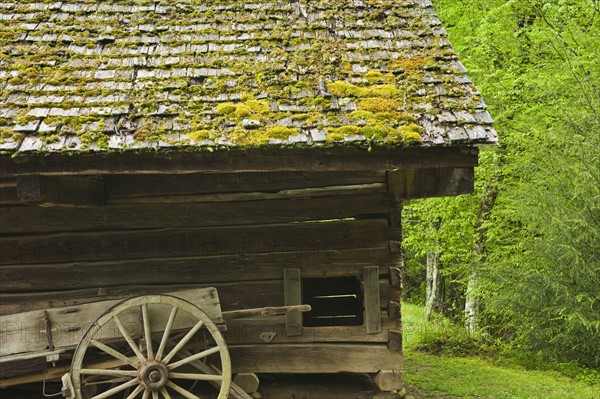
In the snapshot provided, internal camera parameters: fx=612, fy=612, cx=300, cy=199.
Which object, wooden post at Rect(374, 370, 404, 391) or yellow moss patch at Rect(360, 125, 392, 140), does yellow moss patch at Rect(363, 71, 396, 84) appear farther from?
wooden post at Rect(374, 370, 404, 391)

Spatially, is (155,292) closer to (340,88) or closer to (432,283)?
(340,88)

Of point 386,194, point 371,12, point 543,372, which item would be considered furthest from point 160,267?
point 543,372

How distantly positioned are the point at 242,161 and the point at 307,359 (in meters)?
2.09

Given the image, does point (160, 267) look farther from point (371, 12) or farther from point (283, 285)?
point (371, 12)

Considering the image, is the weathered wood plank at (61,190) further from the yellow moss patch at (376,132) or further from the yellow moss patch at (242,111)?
the yellow moss patch at (376,132)

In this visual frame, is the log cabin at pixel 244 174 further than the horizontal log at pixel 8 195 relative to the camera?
No

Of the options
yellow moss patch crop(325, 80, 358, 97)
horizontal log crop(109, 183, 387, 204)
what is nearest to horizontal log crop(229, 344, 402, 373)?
horizontal log crop(109, 183, 387, 204)

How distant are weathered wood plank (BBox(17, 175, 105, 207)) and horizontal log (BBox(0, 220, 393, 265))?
44 cm

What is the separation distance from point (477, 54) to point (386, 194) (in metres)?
8.39

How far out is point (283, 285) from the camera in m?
5.84

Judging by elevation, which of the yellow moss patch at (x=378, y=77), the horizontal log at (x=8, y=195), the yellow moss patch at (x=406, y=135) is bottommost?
the horizontal log at (x=8, y=195)

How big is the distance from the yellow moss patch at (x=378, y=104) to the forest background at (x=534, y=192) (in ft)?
18.2

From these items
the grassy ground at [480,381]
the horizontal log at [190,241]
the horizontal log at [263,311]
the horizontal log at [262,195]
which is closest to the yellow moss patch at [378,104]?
the horizontal log at [262,195]

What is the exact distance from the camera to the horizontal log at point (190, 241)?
5.73 meters
